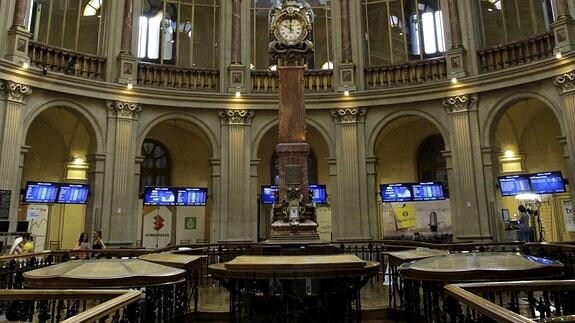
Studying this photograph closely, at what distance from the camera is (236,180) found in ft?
50.3

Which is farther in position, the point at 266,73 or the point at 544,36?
the point at 266,73

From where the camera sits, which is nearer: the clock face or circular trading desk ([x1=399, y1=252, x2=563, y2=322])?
circular trading desk ([x1=399, y1=252, x2=563, y2=322])

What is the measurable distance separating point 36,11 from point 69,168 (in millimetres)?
5787

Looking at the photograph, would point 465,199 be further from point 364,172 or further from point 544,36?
point 544,36

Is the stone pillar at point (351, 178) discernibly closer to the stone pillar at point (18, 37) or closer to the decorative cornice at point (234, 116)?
the decorative cornice at point (234, 116)

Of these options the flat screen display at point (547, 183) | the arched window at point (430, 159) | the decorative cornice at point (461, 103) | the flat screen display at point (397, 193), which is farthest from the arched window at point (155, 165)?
the flat screen display at point (547, 183)

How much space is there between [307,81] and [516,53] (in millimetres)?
6940

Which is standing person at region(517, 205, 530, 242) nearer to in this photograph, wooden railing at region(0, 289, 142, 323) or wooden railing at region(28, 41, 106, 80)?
wooden railing at region(0, 289, 142, 323)

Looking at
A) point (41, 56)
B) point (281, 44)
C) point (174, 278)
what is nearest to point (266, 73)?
point (281, 44)

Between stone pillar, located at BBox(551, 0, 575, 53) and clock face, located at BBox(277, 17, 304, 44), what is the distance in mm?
7913

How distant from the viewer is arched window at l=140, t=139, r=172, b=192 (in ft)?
61.3

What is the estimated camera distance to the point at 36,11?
48.9 feet

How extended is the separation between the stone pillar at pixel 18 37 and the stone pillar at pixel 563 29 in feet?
50.2

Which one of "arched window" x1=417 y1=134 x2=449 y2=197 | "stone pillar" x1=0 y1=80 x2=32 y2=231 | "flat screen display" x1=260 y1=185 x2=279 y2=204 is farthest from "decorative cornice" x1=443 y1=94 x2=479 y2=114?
"stone pillar" x1=0 y1=80 x2=32 y2=231
